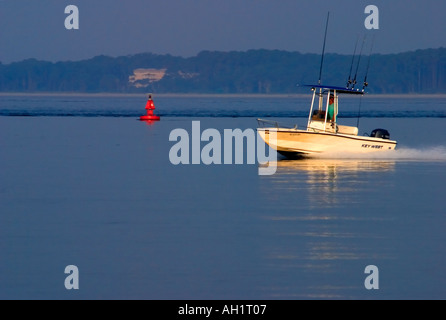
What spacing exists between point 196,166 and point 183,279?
19.9 m

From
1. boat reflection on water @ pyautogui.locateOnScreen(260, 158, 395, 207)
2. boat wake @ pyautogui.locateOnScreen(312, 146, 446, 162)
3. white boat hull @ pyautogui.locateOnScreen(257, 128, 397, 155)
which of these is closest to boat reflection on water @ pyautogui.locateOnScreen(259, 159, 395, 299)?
boat reflection on water @ pyautogui.locateOnScreen(260, 158, 395, 207)

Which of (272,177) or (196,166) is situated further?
(196,166)

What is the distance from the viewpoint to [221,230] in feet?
65.0

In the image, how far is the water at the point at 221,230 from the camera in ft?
49.0

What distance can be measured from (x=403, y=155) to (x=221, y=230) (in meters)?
21.0

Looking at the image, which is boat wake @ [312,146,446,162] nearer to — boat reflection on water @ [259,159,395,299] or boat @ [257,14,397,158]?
boat @ [257,14,397,158]

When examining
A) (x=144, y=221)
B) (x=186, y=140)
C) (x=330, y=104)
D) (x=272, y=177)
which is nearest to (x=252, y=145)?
(x=186, y=140)

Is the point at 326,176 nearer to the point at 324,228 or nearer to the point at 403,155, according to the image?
the point at 403,155

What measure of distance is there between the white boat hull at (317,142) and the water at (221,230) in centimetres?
70

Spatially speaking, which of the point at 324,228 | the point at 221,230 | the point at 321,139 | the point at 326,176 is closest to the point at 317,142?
the point at 321,139

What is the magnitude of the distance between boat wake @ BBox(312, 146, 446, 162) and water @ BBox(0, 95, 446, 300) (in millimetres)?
750
